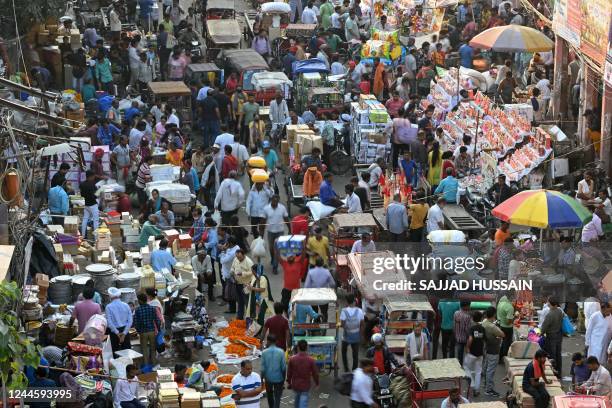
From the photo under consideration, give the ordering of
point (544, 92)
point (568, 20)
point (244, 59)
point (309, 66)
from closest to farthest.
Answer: point (568, 20) → point (544, 92) → point (309, 66) → point (244, 59)

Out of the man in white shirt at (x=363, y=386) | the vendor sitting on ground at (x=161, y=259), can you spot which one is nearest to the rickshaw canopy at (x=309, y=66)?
the vendor sitting on ground at (x=161, y=259)

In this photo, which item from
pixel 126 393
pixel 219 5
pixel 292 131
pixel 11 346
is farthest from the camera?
pixel 219 5

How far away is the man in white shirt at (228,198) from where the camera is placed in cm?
2370

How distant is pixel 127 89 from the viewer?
31.1 metres

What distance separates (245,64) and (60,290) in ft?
37.7

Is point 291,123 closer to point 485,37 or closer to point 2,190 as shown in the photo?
point 485,37

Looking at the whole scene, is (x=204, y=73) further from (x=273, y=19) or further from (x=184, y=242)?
(x=184, y=242)

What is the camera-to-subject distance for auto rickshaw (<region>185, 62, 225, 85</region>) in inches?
1223

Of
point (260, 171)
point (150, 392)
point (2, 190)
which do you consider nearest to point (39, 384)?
point (150, 392)

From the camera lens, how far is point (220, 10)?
116 ft

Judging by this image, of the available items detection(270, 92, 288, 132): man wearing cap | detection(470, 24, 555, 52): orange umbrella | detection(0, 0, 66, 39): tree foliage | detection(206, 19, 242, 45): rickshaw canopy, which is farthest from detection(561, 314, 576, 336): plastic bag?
detection(206, 19, 242, 45): rickshaw canopy

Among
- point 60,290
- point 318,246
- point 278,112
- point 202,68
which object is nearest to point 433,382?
point 318,246

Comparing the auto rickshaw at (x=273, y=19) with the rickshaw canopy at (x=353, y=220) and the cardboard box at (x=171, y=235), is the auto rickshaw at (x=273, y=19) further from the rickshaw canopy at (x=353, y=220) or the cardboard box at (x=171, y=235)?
the cardboard box at (x=171, y=235)

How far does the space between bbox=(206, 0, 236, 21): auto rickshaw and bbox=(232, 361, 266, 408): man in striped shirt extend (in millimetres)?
18417
